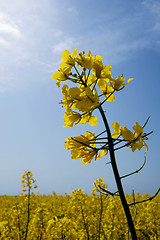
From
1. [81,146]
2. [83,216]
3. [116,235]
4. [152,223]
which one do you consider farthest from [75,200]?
[81,146]

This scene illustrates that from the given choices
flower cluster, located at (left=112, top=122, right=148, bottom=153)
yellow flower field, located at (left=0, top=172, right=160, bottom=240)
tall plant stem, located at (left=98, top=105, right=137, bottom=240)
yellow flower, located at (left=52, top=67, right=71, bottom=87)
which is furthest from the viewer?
Answer: yellow flower field, located at (left=0, top=172, right=160, bottom=240)

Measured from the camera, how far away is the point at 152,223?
18.4 feet

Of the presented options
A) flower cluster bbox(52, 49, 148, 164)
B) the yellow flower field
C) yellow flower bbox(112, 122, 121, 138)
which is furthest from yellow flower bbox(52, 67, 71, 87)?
the yellow flower field

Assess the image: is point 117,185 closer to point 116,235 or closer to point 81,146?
point 81,146

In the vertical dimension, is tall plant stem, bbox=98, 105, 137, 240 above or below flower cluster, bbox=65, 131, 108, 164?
Result: below

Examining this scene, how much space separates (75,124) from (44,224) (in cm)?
334

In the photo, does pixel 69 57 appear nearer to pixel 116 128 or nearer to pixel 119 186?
pixel 116 128

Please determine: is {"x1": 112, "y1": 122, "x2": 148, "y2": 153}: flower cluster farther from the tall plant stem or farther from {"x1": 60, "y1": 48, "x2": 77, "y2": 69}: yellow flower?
{"x1": 60, "y1": 48, "x2": 77, "y2": 69}: yellow flower

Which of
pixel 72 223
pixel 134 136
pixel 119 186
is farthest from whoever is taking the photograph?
pixel 72 223

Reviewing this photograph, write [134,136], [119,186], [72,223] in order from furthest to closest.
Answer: [72,223] < [134,136] < [119,186]

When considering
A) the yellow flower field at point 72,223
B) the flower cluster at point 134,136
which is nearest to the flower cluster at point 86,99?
the flower cluster at point 134,136

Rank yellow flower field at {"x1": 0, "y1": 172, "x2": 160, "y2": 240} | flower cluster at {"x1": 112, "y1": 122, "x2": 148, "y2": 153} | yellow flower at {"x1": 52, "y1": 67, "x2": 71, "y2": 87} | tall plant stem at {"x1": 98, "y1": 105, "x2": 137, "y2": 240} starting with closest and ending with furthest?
tall plant stem at {"x1": 98, "y1": 105, "x2": 137, "y2": 240} < flower cluster at {"x1": 112, "y1": 122, "x2": 148, "y2": 153} < yellow flower at {"x1": 52, "y1": 67, "x2": 71, "y2": 87} < yellow flower field at {"x1": 0, "y1": 172, "x2": 160, "y2": 240}

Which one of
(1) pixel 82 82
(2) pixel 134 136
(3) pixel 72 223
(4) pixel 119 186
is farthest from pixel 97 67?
(3) pixel 72 223

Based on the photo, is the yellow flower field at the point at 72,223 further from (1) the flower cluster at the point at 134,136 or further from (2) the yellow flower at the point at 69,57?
(2) the yellow flower at the point at 69,57
